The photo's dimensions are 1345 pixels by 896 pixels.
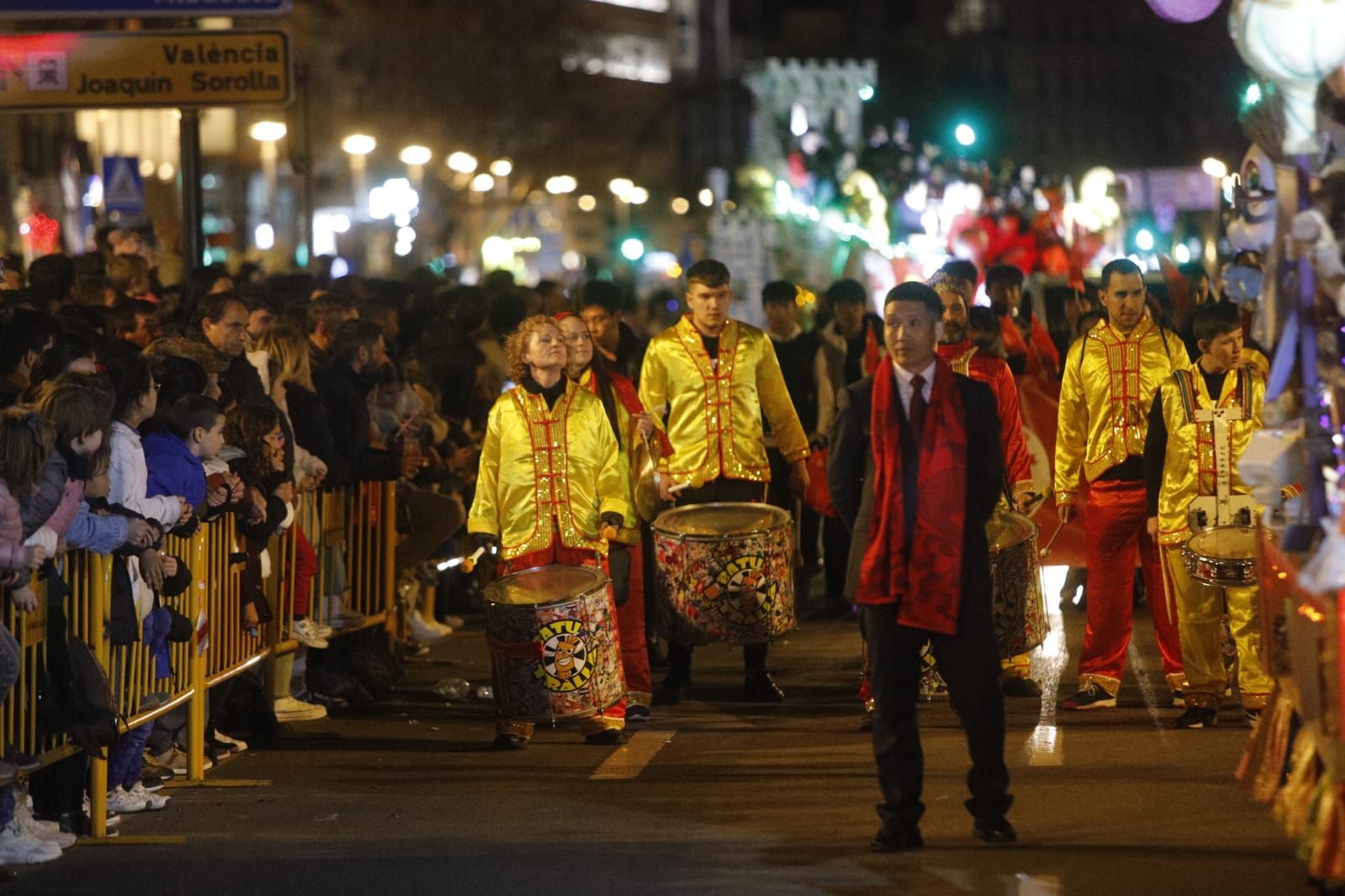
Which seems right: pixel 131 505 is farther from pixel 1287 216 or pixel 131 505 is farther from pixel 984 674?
pixel 1287 216

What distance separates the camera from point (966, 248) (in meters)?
25.3

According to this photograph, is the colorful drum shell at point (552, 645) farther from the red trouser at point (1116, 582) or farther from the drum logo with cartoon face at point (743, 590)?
the red trouser at point (1116, 582)

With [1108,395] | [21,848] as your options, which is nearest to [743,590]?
[1108,395]

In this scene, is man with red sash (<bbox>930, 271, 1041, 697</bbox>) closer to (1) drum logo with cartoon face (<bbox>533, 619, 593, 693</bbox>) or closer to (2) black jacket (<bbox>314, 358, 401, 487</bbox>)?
(1) drum logo with cartoon face (<bbox>533, 619, 593, 693</bbox>)

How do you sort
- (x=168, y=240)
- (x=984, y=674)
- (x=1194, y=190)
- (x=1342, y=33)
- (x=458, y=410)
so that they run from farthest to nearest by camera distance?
1. (x=1194, y=190)
2. (x=168, y=240)
3. (x=458, y=410)
4. (x=984, y=674)
5. (x=1342, y=33)

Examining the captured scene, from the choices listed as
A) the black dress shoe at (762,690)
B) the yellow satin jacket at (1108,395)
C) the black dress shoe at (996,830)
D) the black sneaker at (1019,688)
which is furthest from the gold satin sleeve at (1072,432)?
the black dress shoe at (996,830)

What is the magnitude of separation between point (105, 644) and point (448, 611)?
292 inches

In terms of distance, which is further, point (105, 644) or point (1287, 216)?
point (105, 644)

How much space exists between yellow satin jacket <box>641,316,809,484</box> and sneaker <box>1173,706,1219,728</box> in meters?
2.54

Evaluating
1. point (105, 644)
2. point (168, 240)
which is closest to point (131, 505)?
point (105, 644)

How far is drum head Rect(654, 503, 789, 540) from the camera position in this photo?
11055mm

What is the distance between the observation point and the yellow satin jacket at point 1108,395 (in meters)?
10.8

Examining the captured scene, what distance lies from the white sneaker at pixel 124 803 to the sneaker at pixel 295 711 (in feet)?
7.84

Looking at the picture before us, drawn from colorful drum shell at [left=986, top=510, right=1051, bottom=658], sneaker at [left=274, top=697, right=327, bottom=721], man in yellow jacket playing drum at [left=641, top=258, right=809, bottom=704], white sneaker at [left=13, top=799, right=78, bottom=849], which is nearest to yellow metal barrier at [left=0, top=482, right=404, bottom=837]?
white sneaker at [left=13, top=799, right=78, bottom=849]
